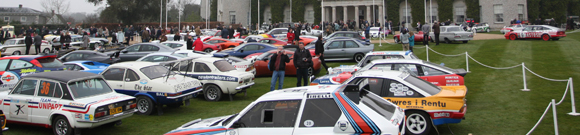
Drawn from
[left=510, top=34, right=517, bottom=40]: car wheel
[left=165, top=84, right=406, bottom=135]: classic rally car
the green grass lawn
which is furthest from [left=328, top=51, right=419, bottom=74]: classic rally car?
[left=510, top=34, right=517, bottom=40]: car wheel

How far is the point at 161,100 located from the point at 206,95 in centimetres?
230

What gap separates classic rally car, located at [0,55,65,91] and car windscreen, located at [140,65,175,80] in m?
4.83

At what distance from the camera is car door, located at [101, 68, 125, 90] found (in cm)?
1090

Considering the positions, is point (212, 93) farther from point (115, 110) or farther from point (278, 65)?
point (115, 110)

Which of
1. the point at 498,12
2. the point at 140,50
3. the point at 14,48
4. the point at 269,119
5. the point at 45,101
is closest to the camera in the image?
the point at 269,119

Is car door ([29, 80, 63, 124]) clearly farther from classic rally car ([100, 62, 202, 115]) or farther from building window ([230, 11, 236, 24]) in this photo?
building window ([230, 11, 236, 24])

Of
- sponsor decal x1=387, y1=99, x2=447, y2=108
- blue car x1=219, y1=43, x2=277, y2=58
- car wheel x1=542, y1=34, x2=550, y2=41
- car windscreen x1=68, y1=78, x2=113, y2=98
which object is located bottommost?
sponsor decal x1=387, y1=99, x2=447, y2=108

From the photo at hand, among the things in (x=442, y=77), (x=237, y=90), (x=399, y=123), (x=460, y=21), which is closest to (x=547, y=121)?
(x=442, y=77)

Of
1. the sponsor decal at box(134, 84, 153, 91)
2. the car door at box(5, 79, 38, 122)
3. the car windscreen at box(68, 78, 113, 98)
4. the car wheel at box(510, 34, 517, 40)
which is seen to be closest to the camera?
the car windscreen at box(68, 78, 113, 98)

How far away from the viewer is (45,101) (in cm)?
844

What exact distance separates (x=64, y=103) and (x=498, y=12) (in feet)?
161

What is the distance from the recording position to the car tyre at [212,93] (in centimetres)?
1244

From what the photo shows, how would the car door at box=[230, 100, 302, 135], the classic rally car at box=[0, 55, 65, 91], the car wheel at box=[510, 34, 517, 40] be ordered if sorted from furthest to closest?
the car wheel at box=[510, 34, 517, 40] → the classic rally car at box=[0, 55, 65, 91] → the car door at box=[230, 100, 302, 135]

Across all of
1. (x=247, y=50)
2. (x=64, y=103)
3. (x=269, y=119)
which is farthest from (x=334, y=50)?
(x=269, y=119)
